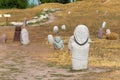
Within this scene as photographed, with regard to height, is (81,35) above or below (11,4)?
above

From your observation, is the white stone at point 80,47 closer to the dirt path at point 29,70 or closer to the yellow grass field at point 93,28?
the dirt path at point 29,70

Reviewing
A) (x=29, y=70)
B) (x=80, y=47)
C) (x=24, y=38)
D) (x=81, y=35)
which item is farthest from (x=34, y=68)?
(x=24, y=38)

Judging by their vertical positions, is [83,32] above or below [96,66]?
above

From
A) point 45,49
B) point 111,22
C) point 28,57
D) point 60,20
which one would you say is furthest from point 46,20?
point 28,57

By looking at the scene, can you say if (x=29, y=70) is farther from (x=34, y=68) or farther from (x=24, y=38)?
(x=24, y=38)

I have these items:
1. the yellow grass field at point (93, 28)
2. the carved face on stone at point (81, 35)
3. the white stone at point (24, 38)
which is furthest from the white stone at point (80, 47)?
the white stone at point (24, 38)

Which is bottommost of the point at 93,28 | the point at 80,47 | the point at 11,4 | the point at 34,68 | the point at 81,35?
the point at 11,4

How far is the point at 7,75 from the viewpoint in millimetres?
20391

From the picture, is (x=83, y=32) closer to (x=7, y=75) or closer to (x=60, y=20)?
(x=7, y=75)

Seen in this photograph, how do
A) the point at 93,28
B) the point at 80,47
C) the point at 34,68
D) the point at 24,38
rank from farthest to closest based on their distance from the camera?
the point at 93,28, the point at 24,38, the point at 34,68, the point at 80,47

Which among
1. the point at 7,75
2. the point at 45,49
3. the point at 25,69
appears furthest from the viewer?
the point at 45,49

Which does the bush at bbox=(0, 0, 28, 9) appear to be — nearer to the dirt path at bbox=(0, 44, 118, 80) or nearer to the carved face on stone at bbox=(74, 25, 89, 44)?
the dirt path at bbox=(0, 44, 118, 80)

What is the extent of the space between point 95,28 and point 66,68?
2068 centimetres

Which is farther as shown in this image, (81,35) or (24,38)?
(24,38)
